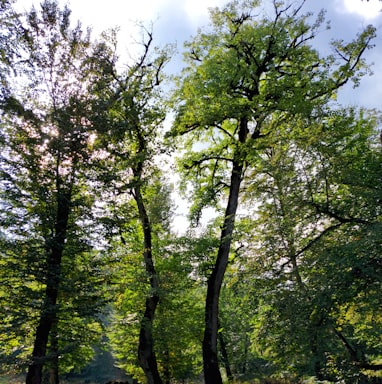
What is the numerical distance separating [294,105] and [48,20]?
825 cm

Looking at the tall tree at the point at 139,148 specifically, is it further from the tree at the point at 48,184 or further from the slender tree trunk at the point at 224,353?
the slender tree trunk at the point at 224,353

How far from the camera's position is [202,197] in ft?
40.1

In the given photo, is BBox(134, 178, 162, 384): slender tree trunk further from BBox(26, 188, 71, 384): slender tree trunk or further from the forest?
BBox(26, 188, 71, 384): slender tree trunk

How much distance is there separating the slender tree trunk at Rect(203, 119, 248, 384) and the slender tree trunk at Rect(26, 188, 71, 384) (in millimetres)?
4732

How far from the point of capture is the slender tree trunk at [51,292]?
24.2ft

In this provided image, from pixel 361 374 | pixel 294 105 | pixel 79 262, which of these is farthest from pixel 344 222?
pixel 79 262

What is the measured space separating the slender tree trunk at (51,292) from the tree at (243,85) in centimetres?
480

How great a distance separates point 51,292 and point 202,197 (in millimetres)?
6455

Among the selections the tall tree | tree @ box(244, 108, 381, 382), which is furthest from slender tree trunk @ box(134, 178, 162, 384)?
tree @ box(244, 108, 381, 382)

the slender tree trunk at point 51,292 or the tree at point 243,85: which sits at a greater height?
the tree at point 243,85

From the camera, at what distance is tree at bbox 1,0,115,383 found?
7.76 meters

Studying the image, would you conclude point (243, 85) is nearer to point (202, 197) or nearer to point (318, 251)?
point (202, 197)

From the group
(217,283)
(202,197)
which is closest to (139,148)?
(202,197)

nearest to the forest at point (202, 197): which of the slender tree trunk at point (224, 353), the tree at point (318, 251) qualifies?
the tree at point (318, 251)
